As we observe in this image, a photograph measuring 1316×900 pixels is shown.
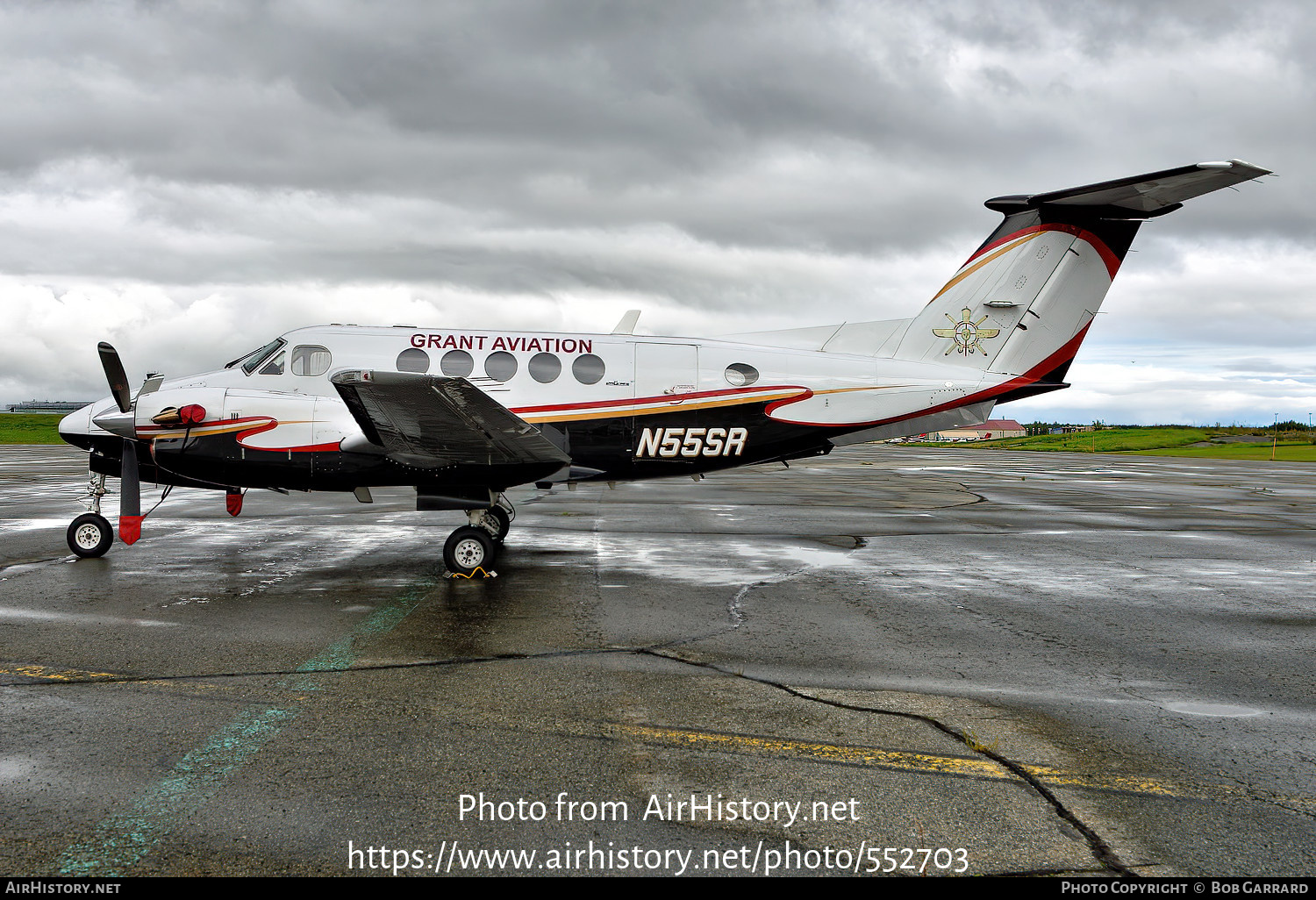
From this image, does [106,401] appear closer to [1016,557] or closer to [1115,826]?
[1115,826]

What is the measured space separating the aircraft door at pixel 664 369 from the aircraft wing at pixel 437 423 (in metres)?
1.51

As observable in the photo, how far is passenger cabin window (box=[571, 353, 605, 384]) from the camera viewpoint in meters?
10.1

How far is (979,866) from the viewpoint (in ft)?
9.43

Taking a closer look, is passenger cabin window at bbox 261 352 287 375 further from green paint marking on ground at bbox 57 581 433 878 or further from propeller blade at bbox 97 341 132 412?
green paint marking on ground at bbox 57 581 433 878

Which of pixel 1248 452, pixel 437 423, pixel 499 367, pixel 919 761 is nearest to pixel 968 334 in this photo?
pixel 499 367

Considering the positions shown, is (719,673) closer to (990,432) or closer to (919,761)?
(919,761)

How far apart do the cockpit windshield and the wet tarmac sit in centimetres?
247

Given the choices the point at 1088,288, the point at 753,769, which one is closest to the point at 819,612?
the point at 753,769

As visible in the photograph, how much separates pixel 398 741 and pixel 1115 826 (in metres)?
3.32

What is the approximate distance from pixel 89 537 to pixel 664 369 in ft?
24.6

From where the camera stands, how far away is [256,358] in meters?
9.95

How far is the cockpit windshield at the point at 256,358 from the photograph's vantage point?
390 inches

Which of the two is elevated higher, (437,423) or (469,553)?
(437,423)

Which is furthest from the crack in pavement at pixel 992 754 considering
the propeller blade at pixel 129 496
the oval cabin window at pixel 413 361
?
the propeller blade at pixel 129 496
